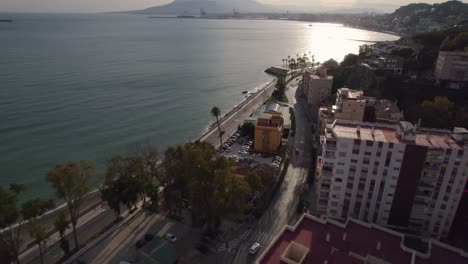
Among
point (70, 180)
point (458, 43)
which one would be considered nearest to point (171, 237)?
point (70, 180)

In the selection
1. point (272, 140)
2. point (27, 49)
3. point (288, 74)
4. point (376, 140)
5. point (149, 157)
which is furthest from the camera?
point (27, 49)

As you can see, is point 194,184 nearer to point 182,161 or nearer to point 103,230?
point 182,161

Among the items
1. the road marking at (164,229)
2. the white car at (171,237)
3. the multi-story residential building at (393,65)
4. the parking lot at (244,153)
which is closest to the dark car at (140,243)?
the road marking at (164,229)

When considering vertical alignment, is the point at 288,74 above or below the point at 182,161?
below

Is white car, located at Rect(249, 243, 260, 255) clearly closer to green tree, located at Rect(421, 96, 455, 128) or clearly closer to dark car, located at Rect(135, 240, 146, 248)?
dark car, located at Rect(135, 240, 146, 248)

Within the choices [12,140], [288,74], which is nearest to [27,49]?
[12,140]

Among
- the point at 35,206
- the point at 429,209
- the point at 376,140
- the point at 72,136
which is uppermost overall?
the point at 376,140
